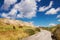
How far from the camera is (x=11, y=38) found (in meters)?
48.1

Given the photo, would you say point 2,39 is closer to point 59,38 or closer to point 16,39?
point 16,39

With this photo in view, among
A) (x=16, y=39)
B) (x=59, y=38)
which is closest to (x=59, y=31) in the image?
(x=59, y=38)

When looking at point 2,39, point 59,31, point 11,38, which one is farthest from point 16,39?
point 59,31

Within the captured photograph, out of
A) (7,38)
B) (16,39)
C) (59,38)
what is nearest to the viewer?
(59,38)

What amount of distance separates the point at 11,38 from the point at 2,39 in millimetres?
4613

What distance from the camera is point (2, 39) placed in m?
43.8

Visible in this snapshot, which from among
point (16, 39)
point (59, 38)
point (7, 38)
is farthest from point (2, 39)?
point (59, 38)

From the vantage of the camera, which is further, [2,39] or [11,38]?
[11,38]

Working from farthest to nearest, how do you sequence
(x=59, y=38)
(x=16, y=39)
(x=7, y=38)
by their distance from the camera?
(x=16, y=39) < (x=7, y=38) < (x=59, y=38)

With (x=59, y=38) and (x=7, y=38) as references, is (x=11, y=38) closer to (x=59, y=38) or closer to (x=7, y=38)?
(x=7, y=38)

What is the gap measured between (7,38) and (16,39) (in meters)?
4.05

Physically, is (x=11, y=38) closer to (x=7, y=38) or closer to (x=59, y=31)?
(x=7, y=38)

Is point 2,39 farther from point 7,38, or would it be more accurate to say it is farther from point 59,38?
point 59,38

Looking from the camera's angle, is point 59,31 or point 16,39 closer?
point 59,31
